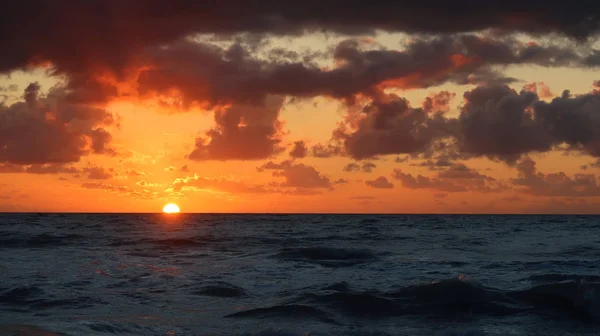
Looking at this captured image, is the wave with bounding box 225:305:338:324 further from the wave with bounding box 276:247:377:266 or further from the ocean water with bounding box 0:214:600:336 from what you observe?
the wave with bounding box 276:247:377:266

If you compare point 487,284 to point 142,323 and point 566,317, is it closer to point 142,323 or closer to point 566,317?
point 566,317

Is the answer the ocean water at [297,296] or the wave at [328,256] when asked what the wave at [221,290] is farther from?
the wave at [328,256]

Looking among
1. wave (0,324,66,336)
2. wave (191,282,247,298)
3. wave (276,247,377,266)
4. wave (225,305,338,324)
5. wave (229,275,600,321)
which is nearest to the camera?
wave (0,324,66,336)

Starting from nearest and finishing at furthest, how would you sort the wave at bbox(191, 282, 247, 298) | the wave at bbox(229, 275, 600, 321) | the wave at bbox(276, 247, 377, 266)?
the wave at bbox(229, 275, 600, 321)
the wave at bbox(191, 282, 247, 298)
the wave at bbox(276, 247, 377, 266)

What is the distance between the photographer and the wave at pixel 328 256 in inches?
1141

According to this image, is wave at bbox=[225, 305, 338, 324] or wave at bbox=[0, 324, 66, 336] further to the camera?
wave at bbox=[225, 305, 338, 324]

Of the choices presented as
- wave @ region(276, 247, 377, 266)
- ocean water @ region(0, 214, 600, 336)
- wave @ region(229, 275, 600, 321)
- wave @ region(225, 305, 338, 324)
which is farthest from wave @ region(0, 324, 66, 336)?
wave @ region(276, 247, 377, 266)

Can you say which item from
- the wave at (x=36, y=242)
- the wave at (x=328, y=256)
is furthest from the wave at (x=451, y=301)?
the wave at (x=36, y=242)

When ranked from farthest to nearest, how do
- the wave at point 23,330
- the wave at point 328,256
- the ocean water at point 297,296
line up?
the wave at point 328,256 → the ocean water at point 297,296 → the wave at point 23,330

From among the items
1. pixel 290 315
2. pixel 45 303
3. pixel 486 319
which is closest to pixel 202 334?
pixel 290 315

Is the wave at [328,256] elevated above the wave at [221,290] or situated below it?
above

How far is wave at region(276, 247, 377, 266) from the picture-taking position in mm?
28991

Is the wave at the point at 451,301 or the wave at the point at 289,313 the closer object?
the wave at the point at 289,313

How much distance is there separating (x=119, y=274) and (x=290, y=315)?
33.9ft
